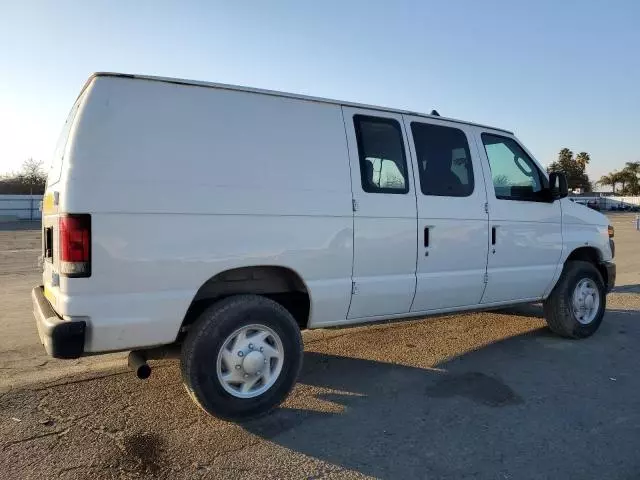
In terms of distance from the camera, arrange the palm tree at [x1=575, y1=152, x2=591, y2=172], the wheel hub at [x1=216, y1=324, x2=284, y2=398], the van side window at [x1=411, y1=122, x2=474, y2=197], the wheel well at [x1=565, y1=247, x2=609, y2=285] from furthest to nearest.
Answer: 1. the palm tree at [x1=575, y1=152, x2=591, y2=172]
2. the wheel well at [x1=565, y1=247, x2=609, y2=285]
3. the van side window at [x1=411, y1=122, x2=474, y2=197]
4. the wheel hub at [x1=216, y1=324, x2=284, y2=398]

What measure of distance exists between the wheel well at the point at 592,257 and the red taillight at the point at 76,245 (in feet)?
17.3

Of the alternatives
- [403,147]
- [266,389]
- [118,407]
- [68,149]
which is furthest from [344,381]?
[68,149]

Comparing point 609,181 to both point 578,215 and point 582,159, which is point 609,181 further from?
point 578,215

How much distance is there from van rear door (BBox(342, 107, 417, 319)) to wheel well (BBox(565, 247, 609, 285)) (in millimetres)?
2779

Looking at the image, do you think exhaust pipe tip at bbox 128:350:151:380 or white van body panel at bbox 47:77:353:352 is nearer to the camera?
white van body panel at bbox 47:77:353:352

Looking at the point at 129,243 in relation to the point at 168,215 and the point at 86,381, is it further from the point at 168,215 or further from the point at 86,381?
the point at 86,381

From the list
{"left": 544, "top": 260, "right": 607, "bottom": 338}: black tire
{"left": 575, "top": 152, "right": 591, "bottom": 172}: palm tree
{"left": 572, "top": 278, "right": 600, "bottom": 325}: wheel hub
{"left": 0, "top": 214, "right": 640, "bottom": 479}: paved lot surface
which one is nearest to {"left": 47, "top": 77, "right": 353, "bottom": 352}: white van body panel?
{"left": 0, "top": 214, "right": 640, "bottom": 479}: paved lot surface

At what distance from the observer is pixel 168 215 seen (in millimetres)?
3447

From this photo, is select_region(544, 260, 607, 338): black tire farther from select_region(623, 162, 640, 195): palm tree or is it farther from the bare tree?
select_region(623, 162, 640, 195): palm tree

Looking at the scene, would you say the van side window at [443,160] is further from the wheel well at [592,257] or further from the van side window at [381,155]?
the wheel well at [592,257]

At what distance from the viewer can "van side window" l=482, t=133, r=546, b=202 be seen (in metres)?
5.41

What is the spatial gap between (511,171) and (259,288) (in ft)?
10.2

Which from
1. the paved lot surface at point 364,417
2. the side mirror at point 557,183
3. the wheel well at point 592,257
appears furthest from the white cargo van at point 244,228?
the wheel well at point 592,257

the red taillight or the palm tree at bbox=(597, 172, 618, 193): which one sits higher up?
the palm tree at bbox=(597, 172, 618, 193)
